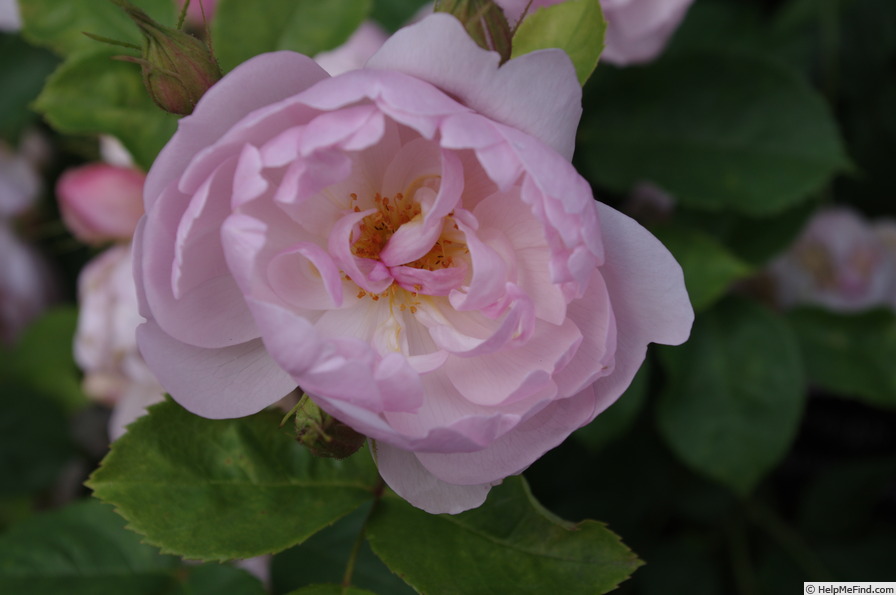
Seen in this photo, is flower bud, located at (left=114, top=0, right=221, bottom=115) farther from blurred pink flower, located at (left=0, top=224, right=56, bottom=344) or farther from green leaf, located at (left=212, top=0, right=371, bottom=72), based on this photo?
blurred pink flower, located at (left=0, top=224, right=56, bottom=344)

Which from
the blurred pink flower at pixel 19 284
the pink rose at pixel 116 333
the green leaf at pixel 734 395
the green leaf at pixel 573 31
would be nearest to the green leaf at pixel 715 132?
the green leaf at pixel 734 395

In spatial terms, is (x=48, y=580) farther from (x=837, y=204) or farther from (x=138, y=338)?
(x=837, y=204)

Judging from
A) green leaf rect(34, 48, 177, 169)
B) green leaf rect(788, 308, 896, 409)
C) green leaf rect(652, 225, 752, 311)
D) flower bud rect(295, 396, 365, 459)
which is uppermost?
green leaf rect(34, 48, 177, 169)

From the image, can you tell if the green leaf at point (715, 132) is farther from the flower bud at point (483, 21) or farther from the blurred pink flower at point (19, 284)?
the blurred pink flower at point (19, 284)

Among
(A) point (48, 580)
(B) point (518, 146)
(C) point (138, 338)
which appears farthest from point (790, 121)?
(A) point (48, 580)

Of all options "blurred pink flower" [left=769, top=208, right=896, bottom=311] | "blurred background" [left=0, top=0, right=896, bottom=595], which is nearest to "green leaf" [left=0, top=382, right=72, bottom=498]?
"blurred background" [left=0, top=0, right=896, bottom=595]

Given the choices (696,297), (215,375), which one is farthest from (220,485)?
(696,297)

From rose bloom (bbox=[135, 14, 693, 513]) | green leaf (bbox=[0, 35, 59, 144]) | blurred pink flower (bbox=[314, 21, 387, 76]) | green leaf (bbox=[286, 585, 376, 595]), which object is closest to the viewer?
rose bloom (bbox=[135, 14, 693, 513])
